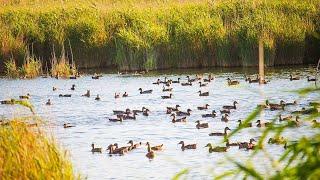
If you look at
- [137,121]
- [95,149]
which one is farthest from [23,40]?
[95,149]

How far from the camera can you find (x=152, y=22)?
3462 cm

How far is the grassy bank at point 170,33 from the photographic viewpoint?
32188 millimetres

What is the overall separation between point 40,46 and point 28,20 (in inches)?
56.9

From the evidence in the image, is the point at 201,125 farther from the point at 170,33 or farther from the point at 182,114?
the point at 170,33

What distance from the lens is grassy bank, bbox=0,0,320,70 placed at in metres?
32.2

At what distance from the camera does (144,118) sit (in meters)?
21.4

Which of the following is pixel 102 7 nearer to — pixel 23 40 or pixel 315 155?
pixel 23 40

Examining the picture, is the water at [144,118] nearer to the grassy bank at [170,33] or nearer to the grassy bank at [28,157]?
the grassy bank at [170,33]

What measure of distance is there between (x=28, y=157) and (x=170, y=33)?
2677cm

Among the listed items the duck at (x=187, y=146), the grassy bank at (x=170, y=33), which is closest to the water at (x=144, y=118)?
the duck at (x=187, y=146)

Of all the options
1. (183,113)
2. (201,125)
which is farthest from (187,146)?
(183,113)

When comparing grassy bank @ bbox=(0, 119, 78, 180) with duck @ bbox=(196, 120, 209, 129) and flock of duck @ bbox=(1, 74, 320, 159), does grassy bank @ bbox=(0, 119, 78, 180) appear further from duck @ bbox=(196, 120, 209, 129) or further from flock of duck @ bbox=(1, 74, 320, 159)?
duck @ bbox=(196, 120, 209, 129)

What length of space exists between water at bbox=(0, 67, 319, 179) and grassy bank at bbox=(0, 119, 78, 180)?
210cm

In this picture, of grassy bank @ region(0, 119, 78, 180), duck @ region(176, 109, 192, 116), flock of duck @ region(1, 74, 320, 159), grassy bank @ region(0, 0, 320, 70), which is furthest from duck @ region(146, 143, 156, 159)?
grassy bank @ region(0, 0, 320, 70)
